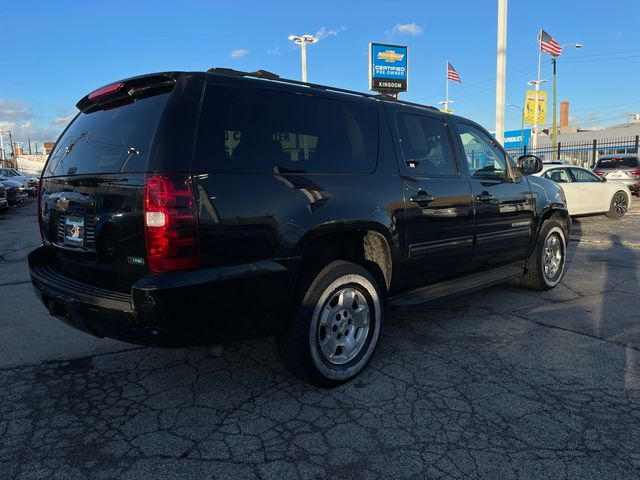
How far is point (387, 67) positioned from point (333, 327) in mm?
17871

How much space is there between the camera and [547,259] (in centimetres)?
584

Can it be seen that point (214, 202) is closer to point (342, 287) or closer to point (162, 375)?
point (342, 287)

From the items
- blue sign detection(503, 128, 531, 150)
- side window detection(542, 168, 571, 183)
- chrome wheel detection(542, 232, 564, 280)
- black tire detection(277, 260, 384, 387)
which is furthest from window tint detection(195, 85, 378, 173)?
blue sign detection(503, 128, 531, 150)

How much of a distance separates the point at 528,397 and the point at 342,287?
1.38 metres

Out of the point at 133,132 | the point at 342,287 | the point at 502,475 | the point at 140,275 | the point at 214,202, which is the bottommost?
the point at 502,475

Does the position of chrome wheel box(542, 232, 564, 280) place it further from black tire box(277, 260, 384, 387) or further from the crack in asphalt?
black tire box(277, 260, 384, 387)

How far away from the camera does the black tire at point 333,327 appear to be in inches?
125

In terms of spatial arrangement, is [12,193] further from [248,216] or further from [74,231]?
[248,216]

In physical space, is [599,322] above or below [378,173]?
below

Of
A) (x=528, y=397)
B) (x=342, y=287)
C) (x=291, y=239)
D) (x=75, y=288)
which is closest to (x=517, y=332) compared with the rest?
(x=528, y=397)

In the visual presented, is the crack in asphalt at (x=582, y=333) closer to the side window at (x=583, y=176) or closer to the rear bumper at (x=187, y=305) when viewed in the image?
the rear bumper at (x=187, y=305)

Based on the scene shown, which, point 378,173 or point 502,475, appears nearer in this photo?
point 502,475

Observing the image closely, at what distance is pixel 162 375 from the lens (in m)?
3.60

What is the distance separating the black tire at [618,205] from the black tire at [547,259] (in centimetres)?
894
